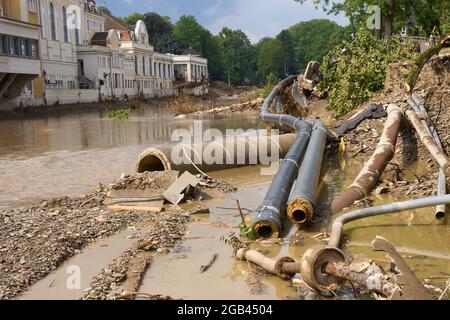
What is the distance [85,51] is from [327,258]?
62.6 metres

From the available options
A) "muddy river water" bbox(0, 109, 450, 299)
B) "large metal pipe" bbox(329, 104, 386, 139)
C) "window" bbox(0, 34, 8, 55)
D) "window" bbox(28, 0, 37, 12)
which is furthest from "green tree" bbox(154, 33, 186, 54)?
"large metal pipe" bbox(329, 104, 386, 139)

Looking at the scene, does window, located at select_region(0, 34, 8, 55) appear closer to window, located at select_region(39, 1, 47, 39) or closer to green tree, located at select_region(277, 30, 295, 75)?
window, located at select_region(39, 1, 47, 39)

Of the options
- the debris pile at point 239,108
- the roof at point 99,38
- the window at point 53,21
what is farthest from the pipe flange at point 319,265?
the roof at point 99,38

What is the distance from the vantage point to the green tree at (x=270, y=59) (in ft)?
409

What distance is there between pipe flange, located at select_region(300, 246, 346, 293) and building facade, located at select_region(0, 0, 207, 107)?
42334mm

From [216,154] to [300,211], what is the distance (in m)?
5.83

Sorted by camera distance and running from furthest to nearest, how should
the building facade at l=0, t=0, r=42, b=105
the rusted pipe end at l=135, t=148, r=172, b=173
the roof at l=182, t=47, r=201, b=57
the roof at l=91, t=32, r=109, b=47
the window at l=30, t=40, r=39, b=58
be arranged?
1. the roof at l=182, t=47, r=201, b=57
2. the roof at l=91, t=32, r=109, b=47
3. the window at l=30, t=40, r=39, b=58
4. the building facade at l=0, t=0, r=42, b=105
5. the rusted pipe end at l=135, t=148, r=172, b=173

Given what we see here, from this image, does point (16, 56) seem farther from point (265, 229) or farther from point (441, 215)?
point (441, 215)

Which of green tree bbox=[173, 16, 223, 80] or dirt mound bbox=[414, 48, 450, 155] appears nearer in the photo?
dirt mound bbox=[414, 48, 450, 155]

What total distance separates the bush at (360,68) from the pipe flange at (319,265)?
15451 millimetres

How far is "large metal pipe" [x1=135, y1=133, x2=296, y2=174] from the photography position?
1238 cm

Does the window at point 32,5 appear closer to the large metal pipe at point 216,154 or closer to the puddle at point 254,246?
the large metal pipe at point 216,154
